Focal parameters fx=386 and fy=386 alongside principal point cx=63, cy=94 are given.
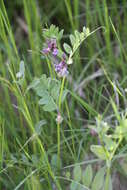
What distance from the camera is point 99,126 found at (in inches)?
29.5

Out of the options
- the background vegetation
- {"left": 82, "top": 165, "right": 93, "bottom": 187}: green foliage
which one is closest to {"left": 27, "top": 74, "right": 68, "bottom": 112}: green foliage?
the background vegetation

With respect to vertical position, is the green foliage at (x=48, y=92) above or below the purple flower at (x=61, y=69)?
below

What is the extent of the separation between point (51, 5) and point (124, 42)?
498mm

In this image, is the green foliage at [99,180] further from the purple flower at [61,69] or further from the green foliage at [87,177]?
the purple flower at [61,69]

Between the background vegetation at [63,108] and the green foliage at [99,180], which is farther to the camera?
the background vegetation at [63,108]

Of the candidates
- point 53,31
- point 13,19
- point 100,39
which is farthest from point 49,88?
point 13,19

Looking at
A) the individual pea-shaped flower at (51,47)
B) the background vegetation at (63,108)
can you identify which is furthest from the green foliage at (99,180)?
the individual pea-shaped flower at (51,47)

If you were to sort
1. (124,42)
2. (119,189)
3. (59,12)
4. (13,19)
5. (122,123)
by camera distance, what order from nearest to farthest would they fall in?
(122,123) < (119,189) < (124,42) < (59,12) < (13,19)

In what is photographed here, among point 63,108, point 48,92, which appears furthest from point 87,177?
point 63,108

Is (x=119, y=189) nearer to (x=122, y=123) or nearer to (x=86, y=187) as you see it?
(x=86, y=187)

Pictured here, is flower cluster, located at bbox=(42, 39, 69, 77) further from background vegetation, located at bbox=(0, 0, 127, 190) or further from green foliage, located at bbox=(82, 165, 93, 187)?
green foliage, located at bbox=(82, 165, 93, 187)

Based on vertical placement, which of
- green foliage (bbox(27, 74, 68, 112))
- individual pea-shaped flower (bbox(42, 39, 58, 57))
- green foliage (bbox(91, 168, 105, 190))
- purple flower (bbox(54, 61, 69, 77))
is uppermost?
individual pea-shaped flower (bbox(42, 39, 58, 57))

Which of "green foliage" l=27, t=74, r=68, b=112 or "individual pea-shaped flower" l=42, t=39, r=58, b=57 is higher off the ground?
"individual pea-shaped flower" l=42, t=39, r=58, b=57

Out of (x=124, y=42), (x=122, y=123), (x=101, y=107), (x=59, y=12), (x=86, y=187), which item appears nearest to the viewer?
(x=122, y=123)
